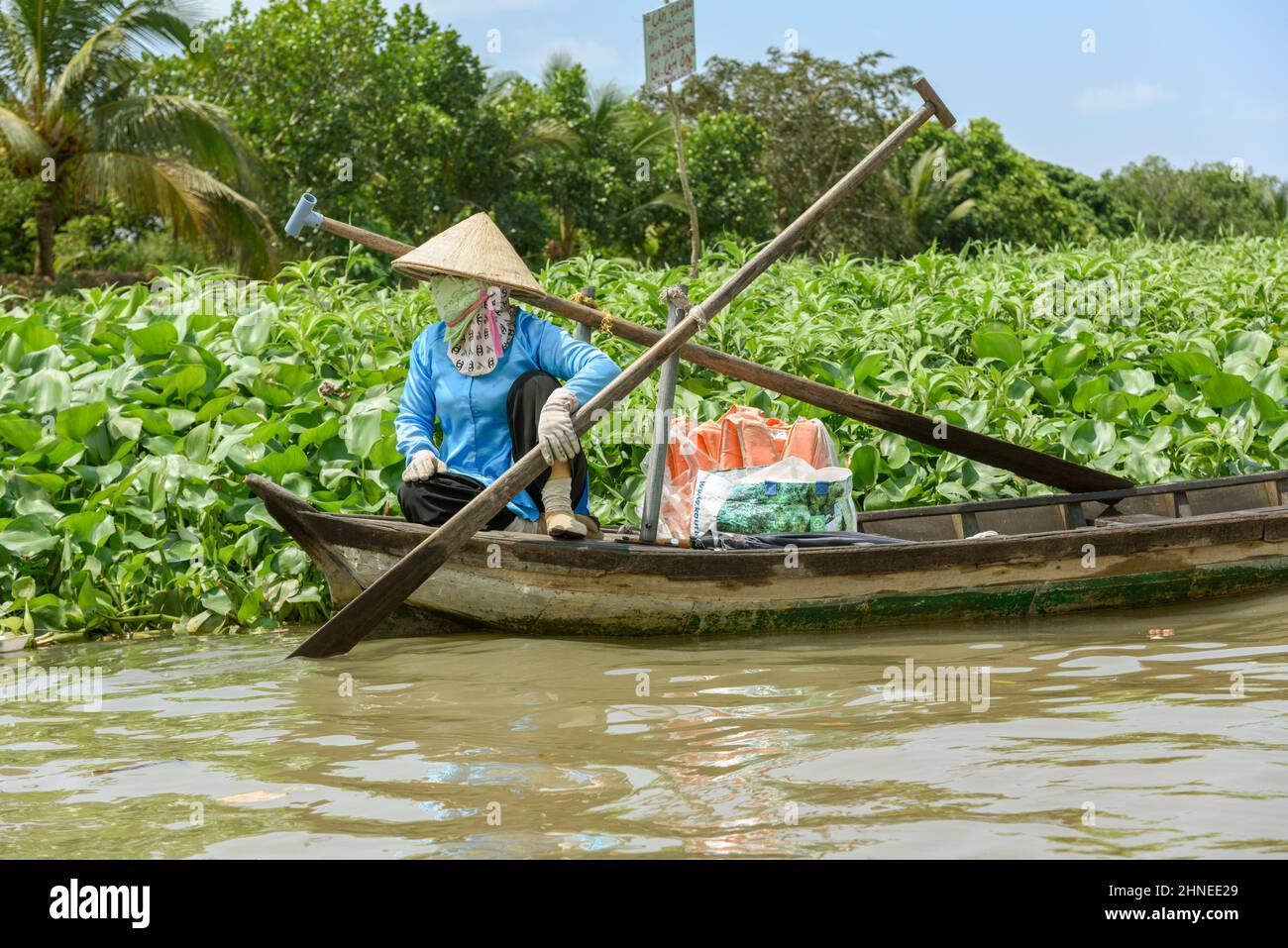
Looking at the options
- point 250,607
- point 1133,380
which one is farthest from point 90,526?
point 1133,380

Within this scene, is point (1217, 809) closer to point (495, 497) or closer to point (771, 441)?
point (495, 497)

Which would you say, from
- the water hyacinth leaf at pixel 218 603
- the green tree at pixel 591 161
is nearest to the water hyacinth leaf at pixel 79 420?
the water hyacinth leaf at pixel 218 603

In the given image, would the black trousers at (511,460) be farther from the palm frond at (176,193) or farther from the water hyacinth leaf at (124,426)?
the palm frond at (176,193)

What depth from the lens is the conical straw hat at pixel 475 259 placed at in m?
4.51

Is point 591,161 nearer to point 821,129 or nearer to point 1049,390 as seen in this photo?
point 821,129

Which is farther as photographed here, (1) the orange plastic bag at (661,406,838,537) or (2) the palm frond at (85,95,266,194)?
(2) the palm frond at (85,95,266,194)

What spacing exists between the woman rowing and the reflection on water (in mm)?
512

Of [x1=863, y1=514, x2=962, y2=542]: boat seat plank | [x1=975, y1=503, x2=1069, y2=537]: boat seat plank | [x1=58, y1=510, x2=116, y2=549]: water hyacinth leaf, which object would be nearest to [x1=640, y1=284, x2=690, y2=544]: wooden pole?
[x1=863, y1=514, x2=962, y2=542]: boat seat plank

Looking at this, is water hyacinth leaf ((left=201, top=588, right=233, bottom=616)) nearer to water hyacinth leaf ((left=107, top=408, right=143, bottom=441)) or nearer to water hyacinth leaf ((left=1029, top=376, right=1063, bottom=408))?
water hyacinth leaf ((left=107, top=408, right=143, bottom=441))

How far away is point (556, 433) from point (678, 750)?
1.43 meters

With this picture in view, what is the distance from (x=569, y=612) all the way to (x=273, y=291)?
13.0 feet

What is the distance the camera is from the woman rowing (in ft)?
15.0

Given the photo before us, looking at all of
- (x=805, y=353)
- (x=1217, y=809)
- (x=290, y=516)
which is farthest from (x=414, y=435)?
(x=1217, y=809)

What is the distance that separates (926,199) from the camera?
25.9m
